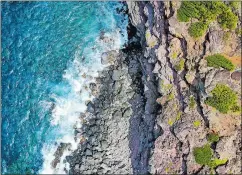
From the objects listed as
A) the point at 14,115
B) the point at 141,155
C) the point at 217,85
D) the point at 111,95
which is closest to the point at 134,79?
the point at 111,95

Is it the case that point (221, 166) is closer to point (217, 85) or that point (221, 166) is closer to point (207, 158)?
point (207, 158)

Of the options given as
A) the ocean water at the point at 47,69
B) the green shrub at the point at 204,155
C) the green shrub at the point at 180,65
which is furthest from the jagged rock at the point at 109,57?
the green shrub at the point at 204,155

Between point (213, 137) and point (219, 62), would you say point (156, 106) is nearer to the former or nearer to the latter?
point (213, 137)

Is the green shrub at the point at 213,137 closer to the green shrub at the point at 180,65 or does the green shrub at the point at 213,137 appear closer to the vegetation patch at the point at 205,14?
the green shrub at the point at 180,65

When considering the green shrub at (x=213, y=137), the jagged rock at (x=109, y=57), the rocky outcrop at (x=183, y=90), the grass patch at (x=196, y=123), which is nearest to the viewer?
the green shrub at (x=213, y=137)


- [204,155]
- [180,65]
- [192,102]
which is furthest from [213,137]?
[180,65]

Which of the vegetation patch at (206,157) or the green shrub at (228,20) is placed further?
the green shrub at (228,20)

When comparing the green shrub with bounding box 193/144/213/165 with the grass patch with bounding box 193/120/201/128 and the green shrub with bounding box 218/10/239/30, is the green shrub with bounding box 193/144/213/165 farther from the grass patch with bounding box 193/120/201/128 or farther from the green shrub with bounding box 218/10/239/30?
the green shrub with bounding box 218/10/239/30
